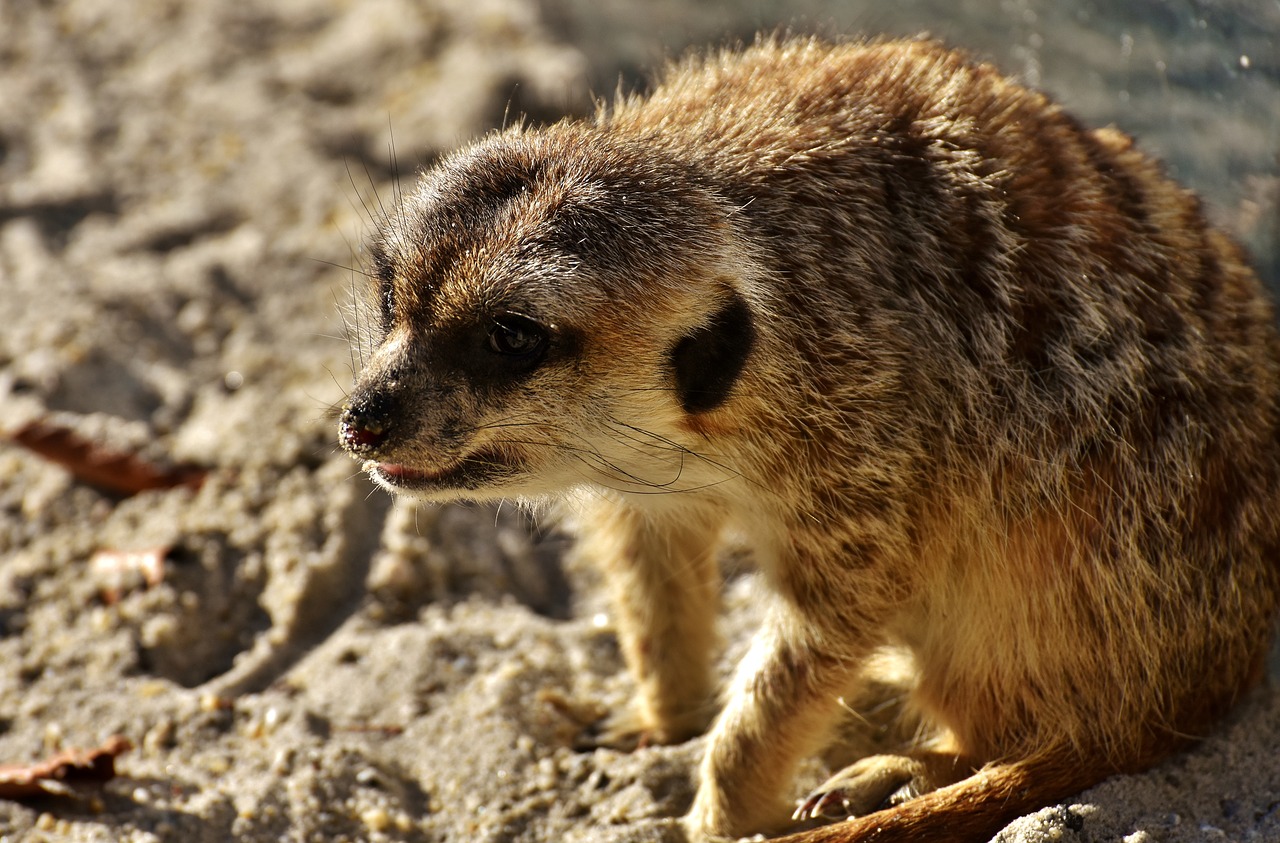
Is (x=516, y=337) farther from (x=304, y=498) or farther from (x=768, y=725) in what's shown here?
(x=304, y=498)

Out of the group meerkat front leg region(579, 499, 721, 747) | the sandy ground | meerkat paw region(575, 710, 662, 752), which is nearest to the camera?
the sandy ground

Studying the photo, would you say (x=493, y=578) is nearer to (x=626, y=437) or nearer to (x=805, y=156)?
(x=626, y=437)

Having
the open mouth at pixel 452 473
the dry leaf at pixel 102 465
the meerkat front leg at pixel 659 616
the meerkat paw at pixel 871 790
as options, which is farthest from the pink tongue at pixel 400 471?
the dry leaf at pixel 102 465

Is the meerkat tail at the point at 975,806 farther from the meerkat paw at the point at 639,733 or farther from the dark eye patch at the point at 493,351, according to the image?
the dark eye patch at the point at 493,351

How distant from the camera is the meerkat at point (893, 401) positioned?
2.69m

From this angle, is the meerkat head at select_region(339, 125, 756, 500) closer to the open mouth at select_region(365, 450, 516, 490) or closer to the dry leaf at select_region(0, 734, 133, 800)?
the open mouth at select_region(365, 450, 516, 490)

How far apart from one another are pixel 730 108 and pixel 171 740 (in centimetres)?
215

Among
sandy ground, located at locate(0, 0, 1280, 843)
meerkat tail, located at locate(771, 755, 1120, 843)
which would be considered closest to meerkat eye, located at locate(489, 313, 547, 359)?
sandy ground, located at locate(0, 0, 1280, 843)

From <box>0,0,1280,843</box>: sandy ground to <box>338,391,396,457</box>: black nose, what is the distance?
909 mm

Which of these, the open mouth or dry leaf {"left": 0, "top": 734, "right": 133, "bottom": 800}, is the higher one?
the open mouth

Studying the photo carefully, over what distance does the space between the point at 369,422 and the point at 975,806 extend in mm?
1497

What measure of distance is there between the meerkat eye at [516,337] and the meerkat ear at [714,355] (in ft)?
0.95

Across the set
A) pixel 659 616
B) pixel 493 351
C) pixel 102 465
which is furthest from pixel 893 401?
pixel 102 465

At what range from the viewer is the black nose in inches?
102
